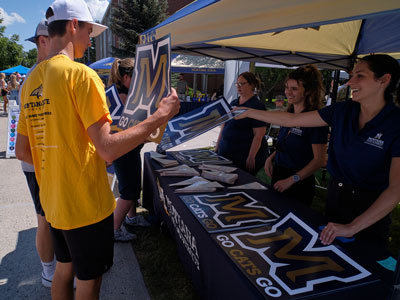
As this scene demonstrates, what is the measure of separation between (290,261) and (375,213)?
1.63 ft

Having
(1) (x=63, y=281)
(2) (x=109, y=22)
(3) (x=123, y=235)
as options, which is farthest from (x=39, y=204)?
(2) (x=109, y=22)

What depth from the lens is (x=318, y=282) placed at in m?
1.12

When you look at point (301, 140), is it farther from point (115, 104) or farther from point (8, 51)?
point (8, 51)

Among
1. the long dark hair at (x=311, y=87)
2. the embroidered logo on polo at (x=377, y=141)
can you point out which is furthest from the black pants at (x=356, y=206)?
the long dark hair at (x=311, y=87)

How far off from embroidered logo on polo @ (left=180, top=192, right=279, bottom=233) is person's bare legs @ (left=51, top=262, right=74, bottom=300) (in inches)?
29.6

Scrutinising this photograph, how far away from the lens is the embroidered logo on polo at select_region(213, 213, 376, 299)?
1108mm

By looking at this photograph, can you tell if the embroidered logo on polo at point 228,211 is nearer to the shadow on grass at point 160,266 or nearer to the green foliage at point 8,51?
the shadow on grass at point 160,266

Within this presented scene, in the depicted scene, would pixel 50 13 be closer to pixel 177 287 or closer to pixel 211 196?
pixel 211 196

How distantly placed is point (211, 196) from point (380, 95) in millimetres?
1236

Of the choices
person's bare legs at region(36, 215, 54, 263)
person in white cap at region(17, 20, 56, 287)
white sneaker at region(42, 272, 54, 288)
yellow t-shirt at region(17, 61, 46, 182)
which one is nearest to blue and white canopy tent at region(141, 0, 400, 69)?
person in white cap at region(17, 20, 56, 287)

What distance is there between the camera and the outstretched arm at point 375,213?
4.46ft

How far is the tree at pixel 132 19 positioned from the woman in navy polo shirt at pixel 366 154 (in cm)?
2233

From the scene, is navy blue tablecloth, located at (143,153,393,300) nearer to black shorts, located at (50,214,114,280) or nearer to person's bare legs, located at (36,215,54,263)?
black shorts, located at (50,214,114,280)

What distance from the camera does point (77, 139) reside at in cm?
123
